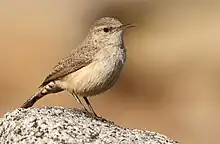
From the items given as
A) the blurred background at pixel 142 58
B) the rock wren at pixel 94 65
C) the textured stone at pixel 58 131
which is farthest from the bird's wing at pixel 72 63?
the blurred background at pixel 142 58

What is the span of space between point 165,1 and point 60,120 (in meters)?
14.3

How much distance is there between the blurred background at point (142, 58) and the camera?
15.3 meters

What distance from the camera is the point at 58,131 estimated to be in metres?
5.97

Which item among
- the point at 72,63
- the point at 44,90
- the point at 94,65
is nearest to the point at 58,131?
the point at 94,65

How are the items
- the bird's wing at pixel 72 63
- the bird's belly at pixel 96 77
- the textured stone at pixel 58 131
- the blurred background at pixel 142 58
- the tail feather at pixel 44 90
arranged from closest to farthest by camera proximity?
the textured stone at pixel 58 131, the bird's belly at pixel 96 77, the bird's wing at pixel 72 63, the tail feather at pixel 44 90, the blurred background at pixel 142 58

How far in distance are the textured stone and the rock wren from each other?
1.00 m

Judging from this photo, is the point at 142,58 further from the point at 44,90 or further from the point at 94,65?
the point at 94,65

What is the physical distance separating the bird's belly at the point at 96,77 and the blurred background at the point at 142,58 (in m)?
6.19

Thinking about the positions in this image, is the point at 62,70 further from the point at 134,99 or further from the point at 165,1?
the point at 165,1

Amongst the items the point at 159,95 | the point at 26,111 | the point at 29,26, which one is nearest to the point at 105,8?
the point at 29,26

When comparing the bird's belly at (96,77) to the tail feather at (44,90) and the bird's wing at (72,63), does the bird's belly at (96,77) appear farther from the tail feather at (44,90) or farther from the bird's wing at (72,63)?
the tail feather at (44,90)

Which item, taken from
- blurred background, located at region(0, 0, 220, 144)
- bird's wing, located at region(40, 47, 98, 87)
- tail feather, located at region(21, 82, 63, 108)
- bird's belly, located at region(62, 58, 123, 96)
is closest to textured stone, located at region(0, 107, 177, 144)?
bird's belly, located at region(62, 58, 123, 96)

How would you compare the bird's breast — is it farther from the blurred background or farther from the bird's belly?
the blurred background

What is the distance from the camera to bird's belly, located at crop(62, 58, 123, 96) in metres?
7.52
